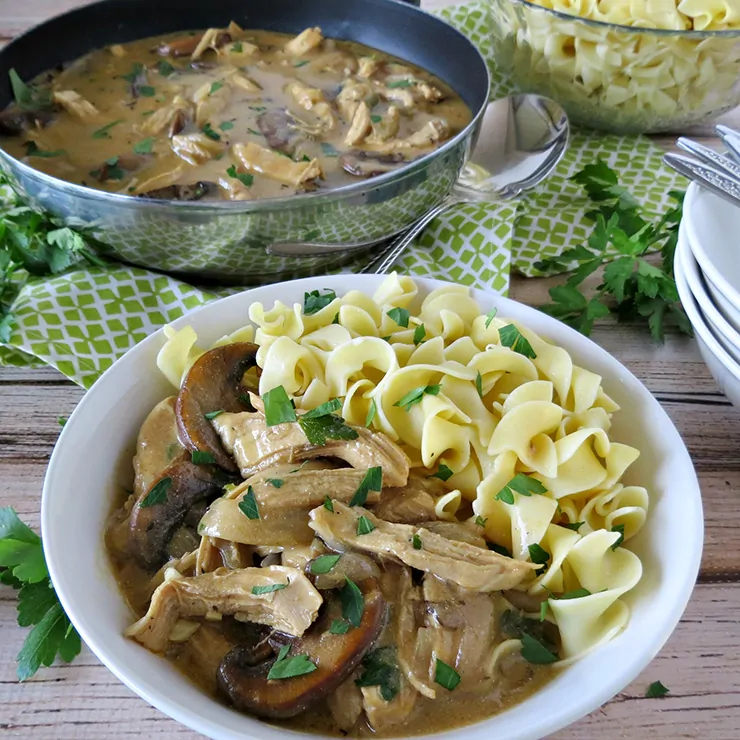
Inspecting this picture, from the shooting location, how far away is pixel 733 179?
2.24 metres

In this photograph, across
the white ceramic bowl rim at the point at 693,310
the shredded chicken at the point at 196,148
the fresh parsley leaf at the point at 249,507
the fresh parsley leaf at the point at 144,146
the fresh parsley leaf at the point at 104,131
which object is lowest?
the fresh parsley leaf at the point at 104,131

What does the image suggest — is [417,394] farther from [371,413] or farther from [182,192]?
[182,192]

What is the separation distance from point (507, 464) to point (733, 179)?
1125 mm

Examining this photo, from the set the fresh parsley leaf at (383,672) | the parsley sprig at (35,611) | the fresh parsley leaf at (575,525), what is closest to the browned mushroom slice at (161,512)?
the parsley sprig at (35,611)

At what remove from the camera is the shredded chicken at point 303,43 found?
3531 millimetres

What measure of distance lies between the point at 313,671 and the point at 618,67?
8.77 ft

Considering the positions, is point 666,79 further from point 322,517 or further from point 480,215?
point 322,517

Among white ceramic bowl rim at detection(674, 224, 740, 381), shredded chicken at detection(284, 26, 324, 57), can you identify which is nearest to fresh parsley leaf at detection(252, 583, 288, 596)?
white ceramic bowl rim at detection(674, 224, 740, 381)

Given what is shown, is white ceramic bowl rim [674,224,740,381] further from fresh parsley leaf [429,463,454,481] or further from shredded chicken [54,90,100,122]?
shredded chicken [54,90,100,122]

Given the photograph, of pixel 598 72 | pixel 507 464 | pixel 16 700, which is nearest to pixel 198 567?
pixel 16 700

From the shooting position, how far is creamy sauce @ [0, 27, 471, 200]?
9.13 ft

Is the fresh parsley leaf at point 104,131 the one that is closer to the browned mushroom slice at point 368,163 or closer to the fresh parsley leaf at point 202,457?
the browned mushroom slice at point 368,163

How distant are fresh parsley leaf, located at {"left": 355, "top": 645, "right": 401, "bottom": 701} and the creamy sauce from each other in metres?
1.59

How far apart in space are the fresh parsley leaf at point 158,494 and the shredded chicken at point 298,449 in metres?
0.18
